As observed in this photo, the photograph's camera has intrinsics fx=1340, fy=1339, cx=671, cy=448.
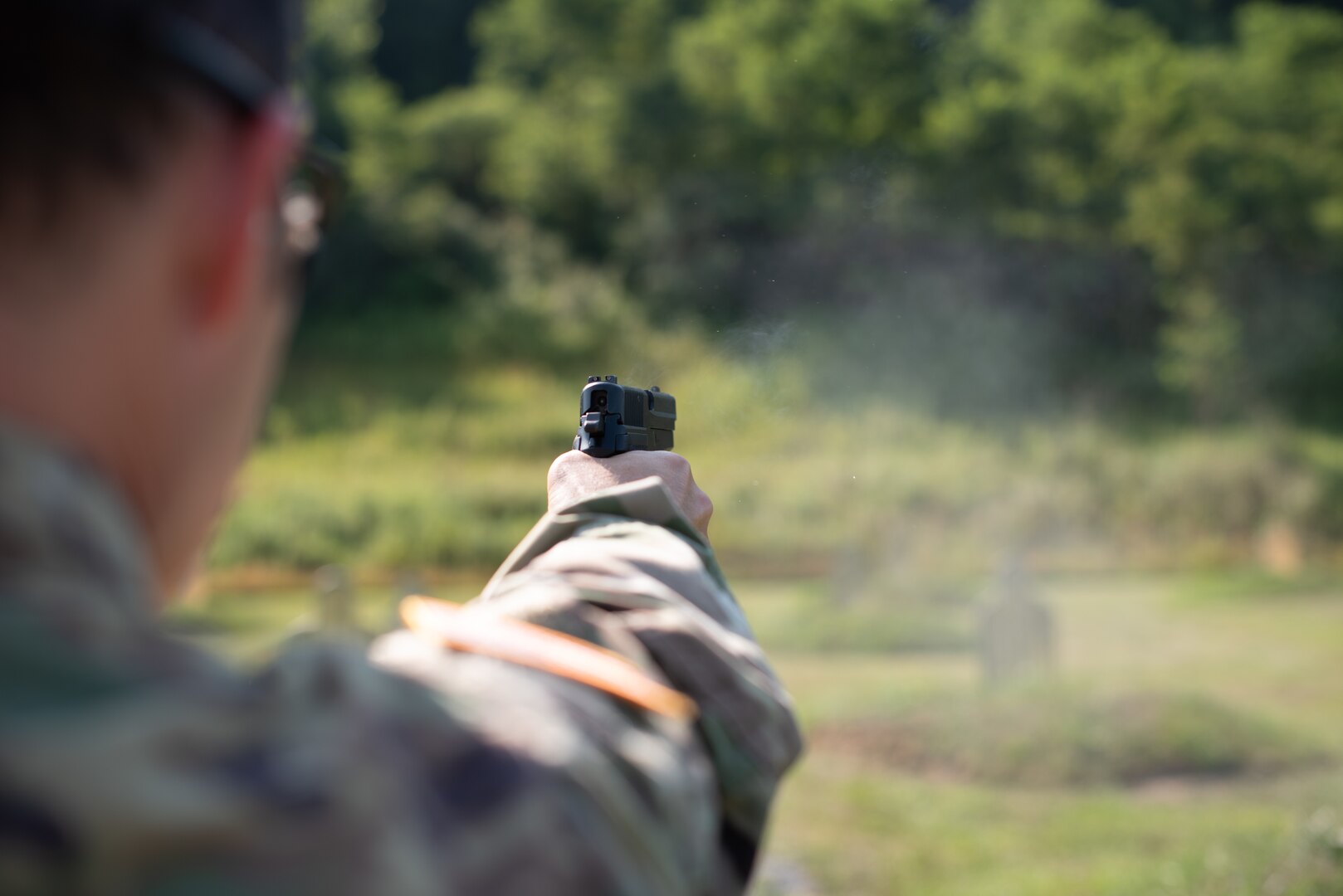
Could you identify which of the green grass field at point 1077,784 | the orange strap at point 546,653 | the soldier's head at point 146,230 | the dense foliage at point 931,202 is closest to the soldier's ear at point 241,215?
the soldier's head at point 146,230

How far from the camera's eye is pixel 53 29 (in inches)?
22.1

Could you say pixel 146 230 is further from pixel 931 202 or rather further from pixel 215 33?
pixel 931 202

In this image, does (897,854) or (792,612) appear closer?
(897,854)

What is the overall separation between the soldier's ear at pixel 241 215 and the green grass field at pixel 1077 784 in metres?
4.46

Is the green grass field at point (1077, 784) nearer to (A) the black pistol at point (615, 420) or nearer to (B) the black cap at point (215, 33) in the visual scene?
(A) the black pistol at point (615, 420)

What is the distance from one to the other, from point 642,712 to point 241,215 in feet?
1.07

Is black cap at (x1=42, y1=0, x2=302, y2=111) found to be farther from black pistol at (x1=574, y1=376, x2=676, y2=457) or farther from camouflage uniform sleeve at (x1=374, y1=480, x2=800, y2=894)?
black pistol at (x1=574, y1=376, x2=676, y2=457)

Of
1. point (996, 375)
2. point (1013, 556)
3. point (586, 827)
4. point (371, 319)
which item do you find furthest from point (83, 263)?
point (371, 319)

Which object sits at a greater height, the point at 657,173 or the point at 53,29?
the point at 657,173

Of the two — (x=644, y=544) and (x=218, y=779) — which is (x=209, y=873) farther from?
(x=644, y=544)

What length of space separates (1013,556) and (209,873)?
7.35 m

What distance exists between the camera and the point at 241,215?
0.63m

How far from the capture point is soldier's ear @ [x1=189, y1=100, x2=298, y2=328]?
2.06 ft

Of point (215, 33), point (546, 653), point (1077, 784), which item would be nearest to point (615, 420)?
point (546, 653)
